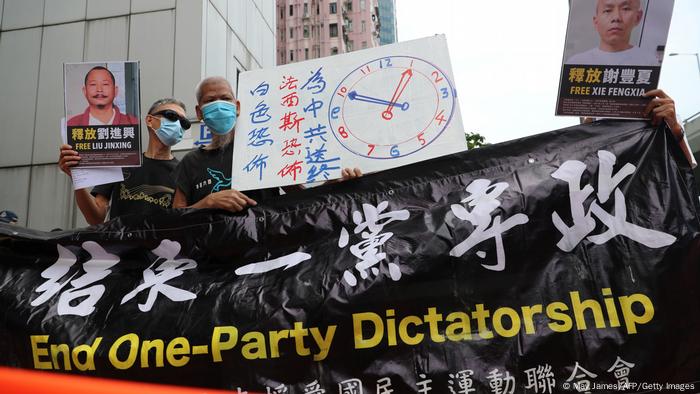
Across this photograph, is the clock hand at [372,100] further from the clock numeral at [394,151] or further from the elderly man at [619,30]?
the elderly man at [619,30]

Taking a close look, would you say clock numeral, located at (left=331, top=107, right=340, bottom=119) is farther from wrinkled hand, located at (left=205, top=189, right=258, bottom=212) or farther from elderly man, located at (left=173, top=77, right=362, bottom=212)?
wrinkled hand, located at (left=205, top=189, right=258, bottom=212)

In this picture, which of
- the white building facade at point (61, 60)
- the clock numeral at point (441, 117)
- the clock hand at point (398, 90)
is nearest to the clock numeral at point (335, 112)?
the clock hand at point (398, 90)

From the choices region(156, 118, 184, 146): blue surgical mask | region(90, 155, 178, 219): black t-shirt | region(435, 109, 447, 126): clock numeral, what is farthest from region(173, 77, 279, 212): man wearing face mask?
region(435, 109, 447, 126): clock numeral

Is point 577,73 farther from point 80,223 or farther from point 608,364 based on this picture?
point 80,223

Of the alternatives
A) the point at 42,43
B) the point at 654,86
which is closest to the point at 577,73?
the point at 654,86

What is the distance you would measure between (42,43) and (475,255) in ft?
28.2

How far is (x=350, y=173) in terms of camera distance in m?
2.43

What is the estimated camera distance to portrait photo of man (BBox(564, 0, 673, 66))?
2.25 meters

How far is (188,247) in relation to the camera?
7.79 ft

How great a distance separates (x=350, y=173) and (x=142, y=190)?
4.53 ft

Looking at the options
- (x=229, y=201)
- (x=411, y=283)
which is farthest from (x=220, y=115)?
(x=411, y=283)

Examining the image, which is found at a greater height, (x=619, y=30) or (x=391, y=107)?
(x=619, y=30)

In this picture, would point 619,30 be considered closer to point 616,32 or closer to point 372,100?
point 616,32

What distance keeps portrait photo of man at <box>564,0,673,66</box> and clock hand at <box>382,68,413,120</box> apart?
0.73 metres
